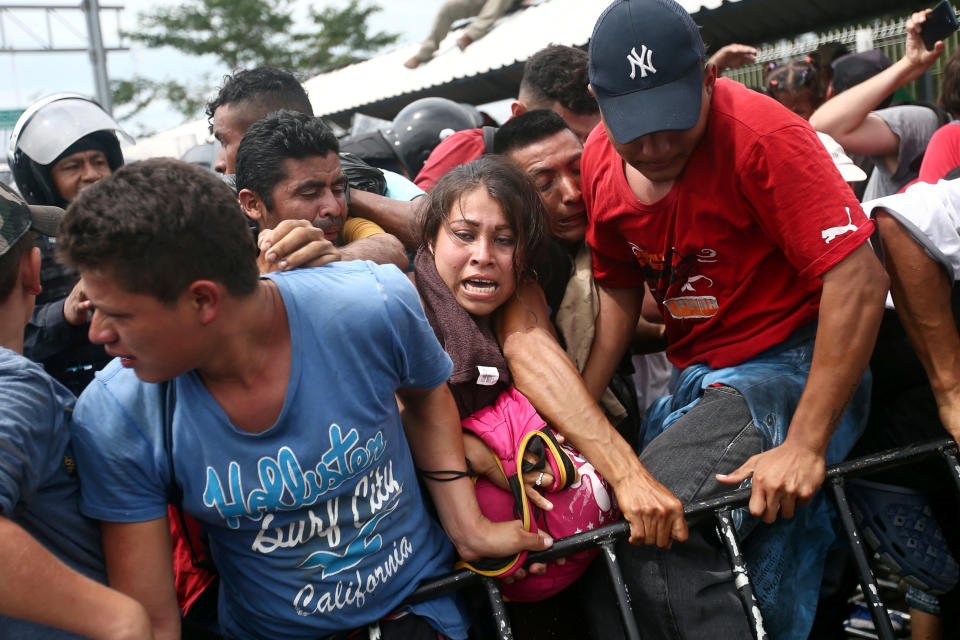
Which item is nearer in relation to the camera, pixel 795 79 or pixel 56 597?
pixel 56 597

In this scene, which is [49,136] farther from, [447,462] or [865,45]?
[865,45]

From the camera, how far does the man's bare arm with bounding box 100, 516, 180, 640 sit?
5.46 feet

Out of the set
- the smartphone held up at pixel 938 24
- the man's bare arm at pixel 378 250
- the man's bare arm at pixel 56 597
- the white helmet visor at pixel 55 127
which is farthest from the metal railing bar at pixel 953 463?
the white helmet visor at pixel 55 127

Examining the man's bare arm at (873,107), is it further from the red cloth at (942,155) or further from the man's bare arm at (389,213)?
the man's bare arm at (389,213)

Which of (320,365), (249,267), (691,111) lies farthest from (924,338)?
(249,267)

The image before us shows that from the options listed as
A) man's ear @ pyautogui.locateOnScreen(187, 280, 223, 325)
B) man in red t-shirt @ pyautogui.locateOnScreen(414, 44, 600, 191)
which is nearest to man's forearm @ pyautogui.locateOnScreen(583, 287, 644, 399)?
man in red t-shirt @ pyautogui.locateOnScreen(414, 44, 600, 191)

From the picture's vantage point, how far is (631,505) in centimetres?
202

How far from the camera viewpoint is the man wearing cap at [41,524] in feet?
4.59

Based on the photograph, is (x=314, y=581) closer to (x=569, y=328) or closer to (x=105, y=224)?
(x=105, y=224)

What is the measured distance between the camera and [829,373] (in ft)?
6.95

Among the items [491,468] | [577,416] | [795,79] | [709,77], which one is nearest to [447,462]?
[491,468]

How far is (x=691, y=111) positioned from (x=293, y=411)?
50.7 inches

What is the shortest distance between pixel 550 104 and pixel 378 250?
4.71ft

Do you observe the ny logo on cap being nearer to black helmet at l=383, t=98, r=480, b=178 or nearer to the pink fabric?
the pink fabric
